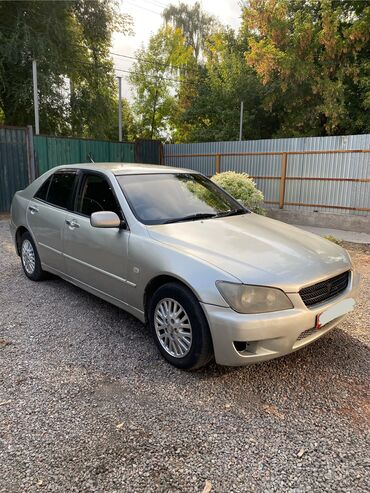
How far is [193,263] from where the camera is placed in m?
2.67

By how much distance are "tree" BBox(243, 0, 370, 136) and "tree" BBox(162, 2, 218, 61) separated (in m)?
14.6

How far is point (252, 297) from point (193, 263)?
474mm

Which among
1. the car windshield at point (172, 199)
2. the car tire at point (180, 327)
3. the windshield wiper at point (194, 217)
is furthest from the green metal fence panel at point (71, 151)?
the car tire at point (180, 327)

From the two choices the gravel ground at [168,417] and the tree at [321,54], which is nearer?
the gravel ground at [168,417]

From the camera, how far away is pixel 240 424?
7.59 ft

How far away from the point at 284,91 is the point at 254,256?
14046mm

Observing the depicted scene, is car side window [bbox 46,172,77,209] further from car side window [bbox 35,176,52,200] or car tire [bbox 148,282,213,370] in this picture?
car tire [bbox 148,282,213,370]

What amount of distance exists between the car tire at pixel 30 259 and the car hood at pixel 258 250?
2.28 meters

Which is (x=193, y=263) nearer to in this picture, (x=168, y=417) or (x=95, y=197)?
(x=168, y=417)

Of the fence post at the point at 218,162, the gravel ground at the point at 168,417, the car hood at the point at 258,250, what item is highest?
the fence post at the point at 218,162

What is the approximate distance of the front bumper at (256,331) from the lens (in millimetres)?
2434

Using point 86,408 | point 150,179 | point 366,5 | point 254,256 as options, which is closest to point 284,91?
point 366,5

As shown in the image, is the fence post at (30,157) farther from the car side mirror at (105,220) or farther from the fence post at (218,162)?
the car side mirror at (105,220)

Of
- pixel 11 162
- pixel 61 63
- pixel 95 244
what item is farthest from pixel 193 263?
pixel 61 63
